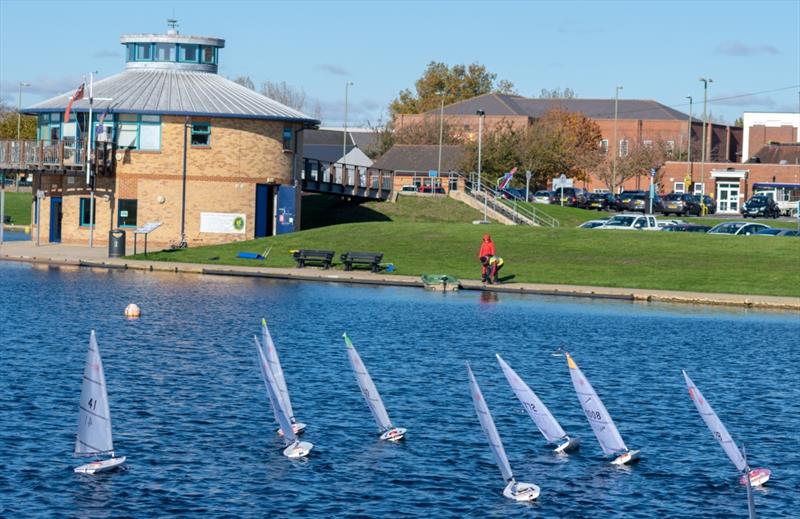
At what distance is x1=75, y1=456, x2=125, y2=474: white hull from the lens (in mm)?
24625

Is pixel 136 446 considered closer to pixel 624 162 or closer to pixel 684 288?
pixel 684 288

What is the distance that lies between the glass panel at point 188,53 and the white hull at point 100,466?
60556mm

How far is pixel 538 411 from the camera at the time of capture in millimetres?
27578

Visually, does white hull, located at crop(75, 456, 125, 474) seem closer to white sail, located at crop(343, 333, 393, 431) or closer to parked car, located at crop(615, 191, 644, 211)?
white sail, located at crop(343, 333, 393, 431)

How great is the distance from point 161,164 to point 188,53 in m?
9.97

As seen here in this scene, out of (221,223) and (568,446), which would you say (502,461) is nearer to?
(568,446)

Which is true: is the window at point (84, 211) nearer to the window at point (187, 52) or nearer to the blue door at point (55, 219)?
the blue door at point (55, 219)

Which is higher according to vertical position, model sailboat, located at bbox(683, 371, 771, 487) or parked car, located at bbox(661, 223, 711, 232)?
parked car, located at bbox(661, 223, 711, 232)

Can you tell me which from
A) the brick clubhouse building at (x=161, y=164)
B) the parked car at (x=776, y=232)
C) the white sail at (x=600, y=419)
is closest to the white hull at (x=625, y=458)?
the white sail at (x=600, y=419)

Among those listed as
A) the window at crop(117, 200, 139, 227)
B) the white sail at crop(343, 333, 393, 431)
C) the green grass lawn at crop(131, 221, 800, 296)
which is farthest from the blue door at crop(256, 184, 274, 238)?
the white sail at crop(343, 333, 393, 431)

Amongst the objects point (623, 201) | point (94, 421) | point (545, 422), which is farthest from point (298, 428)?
point (623, 201)

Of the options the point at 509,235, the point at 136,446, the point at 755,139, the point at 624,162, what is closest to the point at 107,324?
the point at 136,446

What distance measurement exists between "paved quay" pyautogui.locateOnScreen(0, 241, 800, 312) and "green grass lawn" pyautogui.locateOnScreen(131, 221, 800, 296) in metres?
1.72

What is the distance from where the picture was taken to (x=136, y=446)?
88.5 feet
